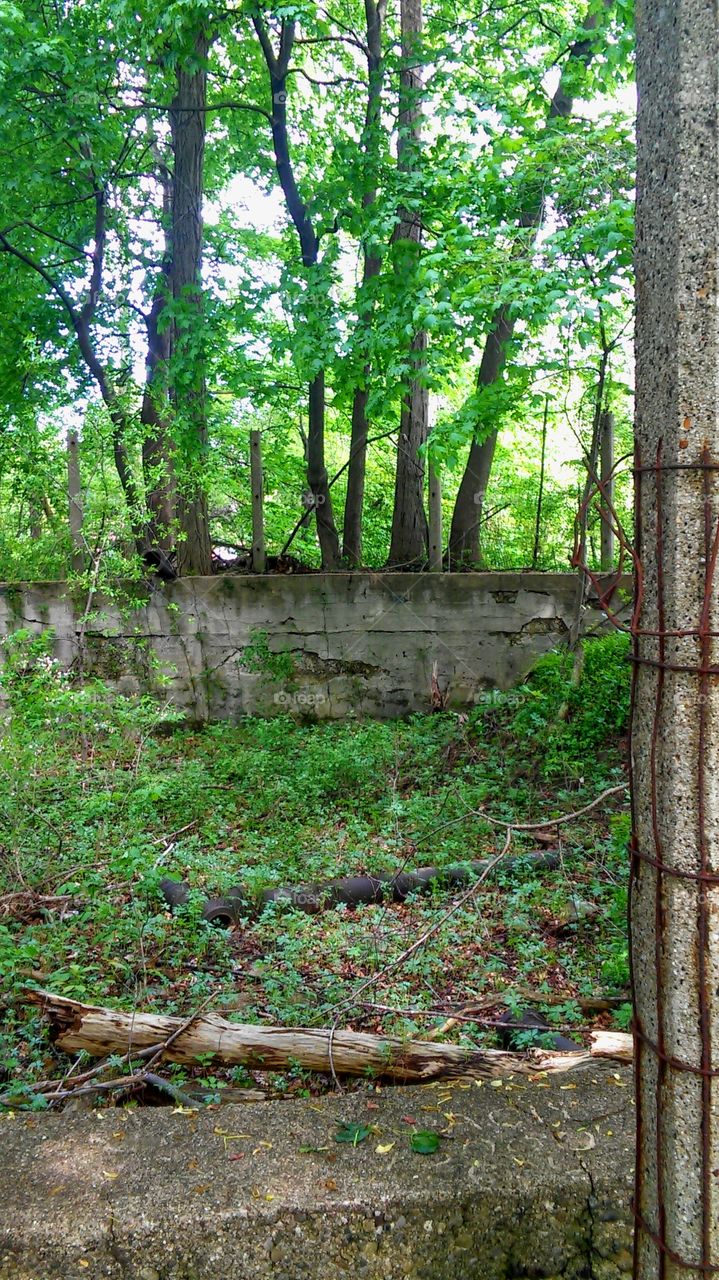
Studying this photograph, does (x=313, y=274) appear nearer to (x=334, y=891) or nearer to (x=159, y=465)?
(x=159, y=465)

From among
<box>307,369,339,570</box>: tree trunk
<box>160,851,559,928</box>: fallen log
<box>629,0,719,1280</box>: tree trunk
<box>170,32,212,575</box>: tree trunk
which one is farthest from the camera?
<box>307,369,339,570</box>: tree trunk

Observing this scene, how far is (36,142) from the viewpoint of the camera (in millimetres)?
8391

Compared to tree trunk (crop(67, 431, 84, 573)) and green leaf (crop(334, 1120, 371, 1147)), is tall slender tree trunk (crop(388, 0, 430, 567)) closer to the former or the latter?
tree trunk (crop(67, 431, 84, 573))

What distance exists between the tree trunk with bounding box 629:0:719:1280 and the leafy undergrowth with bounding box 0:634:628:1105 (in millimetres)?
1420

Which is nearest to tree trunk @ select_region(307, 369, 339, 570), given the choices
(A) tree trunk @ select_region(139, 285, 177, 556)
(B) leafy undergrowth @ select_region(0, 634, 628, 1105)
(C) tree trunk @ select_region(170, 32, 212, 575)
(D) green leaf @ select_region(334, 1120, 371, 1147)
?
(C) tree trunk @ select_region(170, 32, 212, 575)

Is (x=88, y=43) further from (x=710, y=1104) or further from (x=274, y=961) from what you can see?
(x=710, y=1104)

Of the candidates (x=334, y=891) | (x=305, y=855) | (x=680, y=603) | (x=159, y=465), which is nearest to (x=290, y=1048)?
(x=334, y=891)

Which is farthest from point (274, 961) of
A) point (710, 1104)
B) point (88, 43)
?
point (88, 43)

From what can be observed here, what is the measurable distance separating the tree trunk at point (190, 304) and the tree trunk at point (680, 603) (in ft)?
22.4

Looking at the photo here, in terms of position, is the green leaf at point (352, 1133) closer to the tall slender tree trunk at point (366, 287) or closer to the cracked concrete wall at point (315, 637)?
the cracked concrete wall at point (315, 637)

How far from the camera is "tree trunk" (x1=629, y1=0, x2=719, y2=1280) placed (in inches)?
56.2

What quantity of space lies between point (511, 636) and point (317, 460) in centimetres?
286

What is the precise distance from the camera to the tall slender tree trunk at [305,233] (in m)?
8.52

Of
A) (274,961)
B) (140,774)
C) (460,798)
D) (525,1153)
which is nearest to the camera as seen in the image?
(525,1153)
